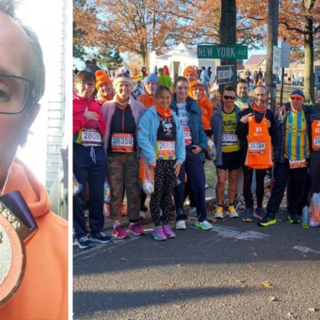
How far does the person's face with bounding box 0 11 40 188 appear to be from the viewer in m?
1.46

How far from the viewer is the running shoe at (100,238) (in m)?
4.68

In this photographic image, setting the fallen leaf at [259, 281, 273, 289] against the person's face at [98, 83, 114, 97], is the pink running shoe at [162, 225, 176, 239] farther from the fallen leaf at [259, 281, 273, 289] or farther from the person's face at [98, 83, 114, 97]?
the person's face at [98, 83, 114, 97]

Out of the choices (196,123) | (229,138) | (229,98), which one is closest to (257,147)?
(229,138)

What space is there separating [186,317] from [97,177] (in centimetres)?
175

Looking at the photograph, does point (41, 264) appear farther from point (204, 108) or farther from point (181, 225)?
point (204, 108)

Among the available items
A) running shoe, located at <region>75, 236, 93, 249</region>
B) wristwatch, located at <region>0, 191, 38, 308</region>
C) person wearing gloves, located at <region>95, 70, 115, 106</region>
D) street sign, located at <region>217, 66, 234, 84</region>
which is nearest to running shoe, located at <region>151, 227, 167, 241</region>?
running shoe, located at <region>75, 236, 93, 249</region>

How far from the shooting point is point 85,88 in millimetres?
4070

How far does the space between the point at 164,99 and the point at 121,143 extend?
67 centimetres

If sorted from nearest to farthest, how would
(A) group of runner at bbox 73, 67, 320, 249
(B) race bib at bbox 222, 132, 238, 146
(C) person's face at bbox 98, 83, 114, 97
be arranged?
(A) group of runner at bbox 73, 67, 320, 249 → (C) person's face at bbox 98, 83, 114, 97 → (B) race bib at bbox 222, 132, 238, 146

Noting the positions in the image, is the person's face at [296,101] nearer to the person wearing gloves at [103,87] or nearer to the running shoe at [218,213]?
the running shoe at [218,213]

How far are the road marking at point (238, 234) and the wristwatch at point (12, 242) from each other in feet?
12.2

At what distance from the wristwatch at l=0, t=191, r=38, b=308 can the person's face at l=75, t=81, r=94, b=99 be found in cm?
267

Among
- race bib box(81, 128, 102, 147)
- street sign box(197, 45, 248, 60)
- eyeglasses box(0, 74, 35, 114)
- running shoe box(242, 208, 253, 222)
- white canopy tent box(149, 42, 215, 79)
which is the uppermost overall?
white canopy tent box(149, 42, 215, 79)

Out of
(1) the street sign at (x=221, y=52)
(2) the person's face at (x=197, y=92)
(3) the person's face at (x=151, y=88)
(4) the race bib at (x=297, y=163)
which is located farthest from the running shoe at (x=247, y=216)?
(1) the street sign at (x=221, y=52)
